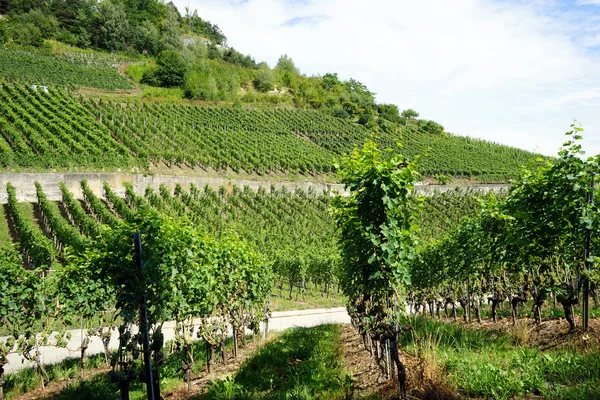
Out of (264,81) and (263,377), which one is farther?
(264,81)

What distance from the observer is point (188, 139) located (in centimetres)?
4891

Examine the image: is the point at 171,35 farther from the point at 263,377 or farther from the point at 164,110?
the point at 263,377

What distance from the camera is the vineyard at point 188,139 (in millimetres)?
35031

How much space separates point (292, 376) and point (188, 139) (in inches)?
1775

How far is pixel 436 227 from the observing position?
136 feet

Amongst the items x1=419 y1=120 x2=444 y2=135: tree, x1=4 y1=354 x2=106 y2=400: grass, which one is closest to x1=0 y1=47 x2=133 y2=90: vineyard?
x1=4 y1=354 x2=106 y2=400: grass

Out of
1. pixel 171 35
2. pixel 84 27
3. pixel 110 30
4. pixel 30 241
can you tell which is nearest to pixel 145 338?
pixel 30 241

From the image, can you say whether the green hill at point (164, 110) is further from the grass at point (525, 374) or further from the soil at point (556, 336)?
the grass at point (525, 374)

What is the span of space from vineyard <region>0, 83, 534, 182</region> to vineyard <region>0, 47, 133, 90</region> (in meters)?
6.54

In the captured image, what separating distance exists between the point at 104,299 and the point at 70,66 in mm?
64730

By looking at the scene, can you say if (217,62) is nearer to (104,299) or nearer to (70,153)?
(70,153)

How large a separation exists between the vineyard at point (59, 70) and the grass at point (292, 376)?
5636 centimetres

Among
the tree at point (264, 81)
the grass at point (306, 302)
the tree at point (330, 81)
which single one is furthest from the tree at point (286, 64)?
the grass at point (306, 302)

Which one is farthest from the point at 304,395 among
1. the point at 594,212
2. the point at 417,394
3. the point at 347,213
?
the point at 594,212
